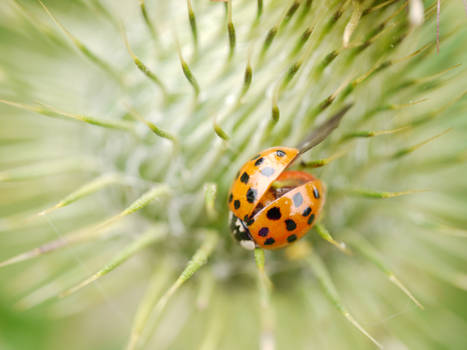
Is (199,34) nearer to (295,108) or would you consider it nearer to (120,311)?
(295,108)

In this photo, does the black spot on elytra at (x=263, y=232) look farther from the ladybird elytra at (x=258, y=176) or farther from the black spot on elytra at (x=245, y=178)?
the black spot on elytra at (x=245, y=178)

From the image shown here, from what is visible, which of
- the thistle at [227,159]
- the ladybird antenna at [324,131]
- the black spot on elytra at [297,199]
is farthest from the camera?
the thistle at [227,159]

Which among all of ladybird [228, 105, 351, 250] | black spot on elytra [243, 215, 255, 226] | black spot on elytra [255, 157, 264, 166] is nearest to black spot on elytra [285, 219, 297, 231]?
ladybird [228, 105, 351, 250]

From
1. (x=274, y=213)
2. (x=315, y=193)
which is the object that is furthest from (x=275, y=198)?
(x=315, y=193)

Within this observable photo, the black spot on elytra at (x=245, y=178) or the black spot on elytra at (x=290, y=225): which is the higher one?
the black spot on elytra at (x=245, y=178)

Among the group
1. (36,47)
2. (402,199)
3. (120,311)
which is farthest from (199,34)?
(120,311)

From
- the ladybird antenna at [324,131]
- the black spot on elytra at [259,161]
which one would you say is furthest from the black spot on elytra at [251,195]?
the ladybird antenna at [324,131]

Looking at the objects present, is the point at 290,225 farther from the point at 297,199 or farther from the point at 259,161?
the point at 259,161
